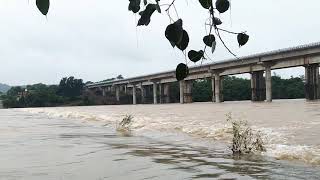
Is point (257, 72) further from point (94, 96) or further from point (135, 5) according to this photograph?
point (135, 5)

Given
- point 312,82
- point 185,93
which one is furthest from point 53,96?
point 312,82

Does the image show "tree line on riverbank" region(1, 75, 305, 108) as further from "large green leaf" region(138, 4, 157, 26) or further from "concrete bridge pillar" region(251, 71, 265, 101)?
"large green leaf" region(138, 4, 157, 26)

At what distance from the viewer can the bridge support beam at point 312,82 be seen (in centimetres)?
7525

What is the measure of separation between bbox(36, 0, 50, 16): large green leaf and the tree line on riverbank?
119454 mm

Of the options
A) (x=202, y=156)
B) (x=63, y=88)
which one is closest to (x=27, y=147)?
(x=202, y=156)

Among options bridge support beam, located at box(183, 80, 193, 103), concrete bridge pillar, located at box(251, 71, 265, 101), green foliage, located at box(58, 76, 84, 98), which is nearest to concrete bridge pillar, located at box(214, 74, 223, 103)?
concrete bridge pillar, located at box(251, 71, 265, 101)

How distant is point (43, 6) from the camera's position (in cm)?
217

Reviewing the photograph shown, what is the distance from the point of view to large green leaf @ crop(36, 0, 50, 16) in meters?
2.16

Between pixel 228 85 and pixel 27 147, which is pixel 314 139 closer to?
pixel 27 147

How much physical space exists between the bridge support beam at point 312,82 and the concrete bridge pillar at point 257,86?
47.9 ft

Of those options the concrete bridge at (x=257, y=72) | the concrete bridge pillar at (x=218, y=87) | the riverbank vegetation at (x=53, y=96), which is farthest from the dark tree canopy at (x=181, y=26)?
the riverbank vegetation at (x=53, y=96)

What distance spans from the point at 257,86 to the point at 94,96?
3065 inches

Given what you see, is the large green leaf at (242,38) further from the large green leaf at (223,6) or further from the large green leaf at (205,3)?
the large green leaf at (205,3)

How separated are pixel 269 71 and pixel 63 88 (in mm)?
92949
